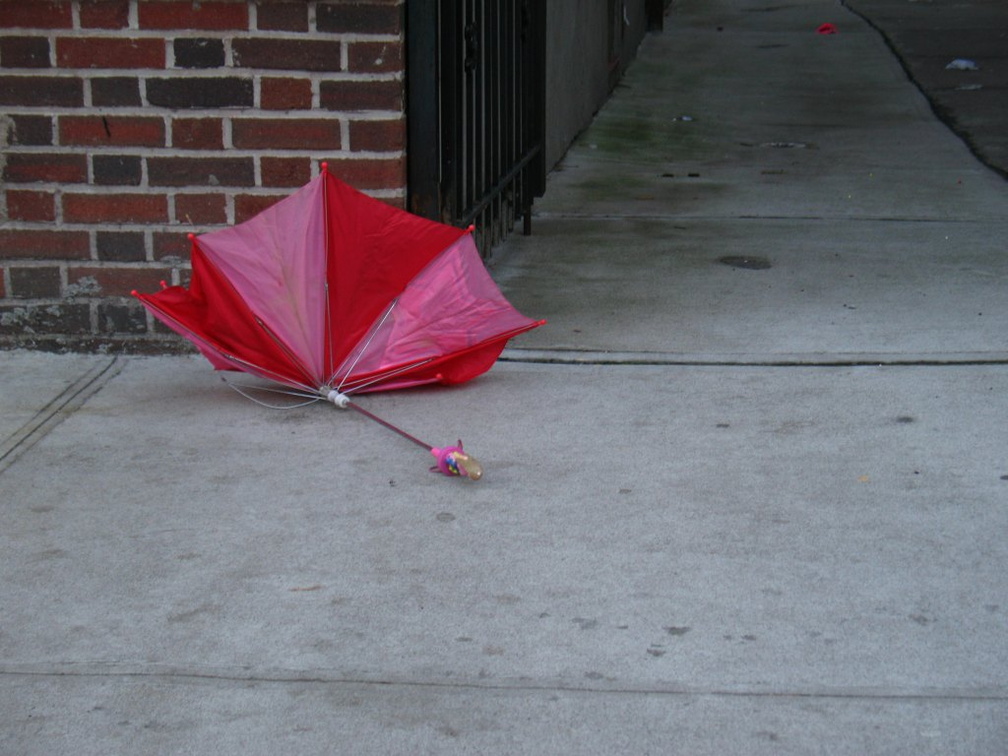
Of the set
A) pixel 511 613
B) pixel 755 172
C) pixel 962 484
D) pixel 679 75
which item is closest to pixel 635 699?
pixel 511 613

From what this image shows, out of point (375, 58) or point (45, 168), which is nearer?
point (375, 58)

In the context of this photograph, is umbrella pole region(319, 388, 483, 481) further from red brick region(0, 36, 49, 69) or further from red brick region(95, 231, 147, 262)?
red brick region(0, 36, 49, 69)

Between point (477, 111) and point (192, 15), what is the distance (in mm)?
1373

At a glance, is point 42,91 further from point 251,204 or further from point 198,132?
point 251,204

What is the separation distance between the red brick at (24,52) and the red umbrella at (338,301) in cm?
104

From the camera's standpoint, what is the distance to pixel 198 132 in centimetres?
474

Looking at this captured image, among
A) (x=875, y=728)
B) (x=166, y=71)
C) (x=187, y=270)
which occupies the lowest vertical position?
(x=875, y=728)

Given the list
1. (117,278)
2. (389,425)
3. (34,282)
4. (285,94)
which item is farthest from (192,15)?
(389,425)

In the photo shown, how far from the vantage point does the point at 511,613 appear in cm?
297

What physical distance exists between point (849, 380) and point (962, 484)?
0.94m

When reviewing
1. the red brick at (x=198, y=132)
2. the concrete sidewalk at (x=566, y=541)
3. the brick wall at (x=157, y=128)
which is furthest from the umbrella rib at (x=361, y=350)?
the red brick at (x=198, y=132)

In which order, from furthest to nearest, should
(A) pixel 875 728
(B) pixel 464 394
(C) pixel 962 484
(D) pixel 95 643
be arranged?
1. (B) pixel 464 394
2. (C) pixel 962 484
3. (D) pixel 95 643
4. (A) pixel 875 728

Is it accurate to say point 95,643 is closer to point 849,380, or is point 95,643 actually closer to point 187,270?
point 187,270

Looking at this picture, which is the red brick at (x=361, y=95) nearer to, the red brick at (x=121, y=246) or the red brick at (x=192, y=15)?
the red brick at (x=192, y=15)
